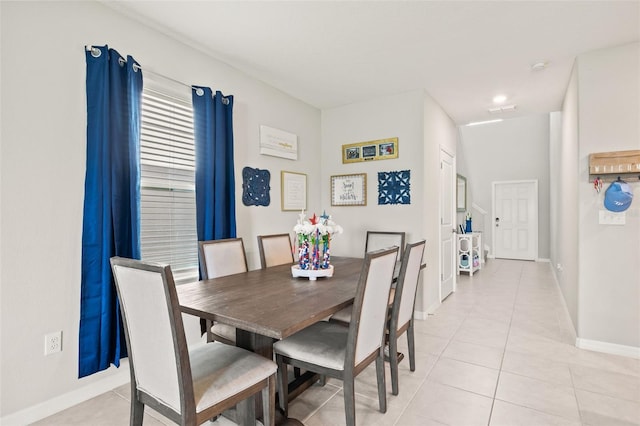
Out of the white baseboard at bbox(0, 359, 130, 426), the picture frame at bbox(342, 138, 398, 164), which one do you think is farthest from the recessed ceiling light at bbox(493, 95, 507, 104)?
the white baseboard at bbox(0, 359, 130, 426)

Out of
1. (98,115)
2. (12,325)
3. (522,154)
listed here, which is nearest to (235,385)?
(12,325)

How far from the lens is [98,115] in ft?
6.74

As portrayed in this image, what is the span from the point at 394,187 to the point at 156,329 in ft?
9.99

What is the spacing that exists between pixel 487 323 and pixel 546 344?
59 cm

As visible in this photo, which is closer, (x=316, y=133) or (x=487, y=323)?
(x=487, y=323)

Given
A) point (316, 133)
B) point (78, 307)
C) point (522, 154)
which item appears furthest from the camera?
point (522, 154)

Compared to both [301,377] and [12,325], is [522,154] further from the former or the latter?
[12,325]

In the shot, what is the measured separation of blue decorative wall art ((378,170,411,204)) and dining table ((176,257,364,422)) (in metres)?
1.63

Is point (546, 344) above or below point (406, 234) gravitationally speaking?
below

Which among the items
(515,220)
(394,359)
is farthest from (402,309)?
(515,220)

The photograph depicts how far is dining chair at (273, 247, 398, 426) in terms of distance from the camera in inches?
61.9

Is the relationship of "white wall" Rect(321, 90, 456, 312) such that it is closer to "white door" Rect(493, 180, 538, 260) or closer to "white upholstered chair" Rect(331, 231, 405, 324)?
"white upholstered chair" Rect(331, 231, 405, 324)

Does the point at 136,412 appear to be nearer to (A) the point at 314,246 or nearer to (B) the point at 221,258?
(B) the point at 221,258

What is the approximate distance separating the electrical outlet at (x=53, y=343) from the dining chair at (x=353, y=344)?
4.42 ft
